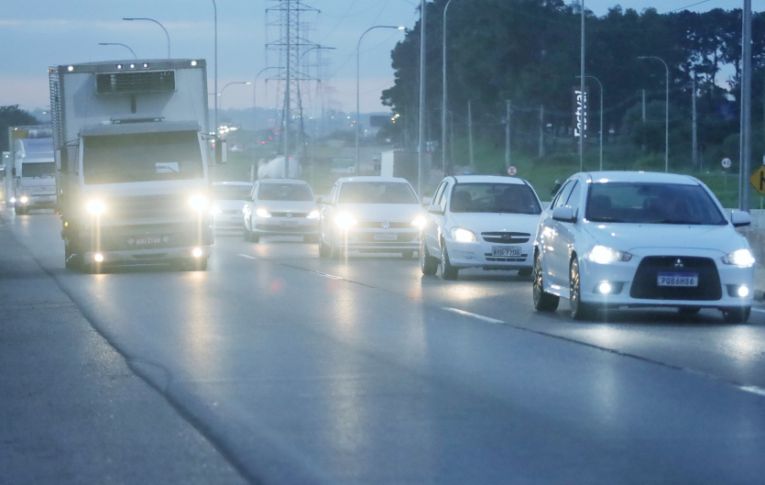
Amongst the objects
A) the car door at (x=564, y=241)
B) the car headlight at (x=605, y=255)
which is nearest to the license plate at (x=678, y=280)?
the car headlight at (x=605, y=255)

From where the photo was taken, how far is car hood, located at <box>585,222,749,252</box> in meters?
16.6

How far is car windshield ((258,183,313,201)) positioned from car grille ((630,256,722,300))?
82.2 ft

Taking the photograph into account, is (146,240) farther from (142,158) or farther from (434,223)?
(434,223)

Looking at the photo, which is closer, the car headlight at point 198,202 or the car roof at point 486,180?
the car roof at point 486,180

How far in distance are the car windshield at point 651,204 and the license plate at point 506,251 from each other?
Answer: 6.68 m

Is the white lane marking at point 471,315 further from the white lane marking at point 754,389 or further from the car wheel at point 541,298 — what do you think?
the white lane marking at point 754,389

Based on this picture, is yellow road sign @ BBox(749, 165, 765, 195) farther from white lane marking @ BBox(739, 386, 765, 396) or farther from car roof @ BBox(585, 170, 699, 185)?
white lane marking @ BBox(739, 386, 765, 396)

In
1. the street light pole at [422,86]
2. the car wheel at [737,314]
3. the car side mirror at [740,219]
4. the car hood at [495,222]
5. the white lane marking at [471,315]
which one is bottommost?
the white lane marking at [471,315]

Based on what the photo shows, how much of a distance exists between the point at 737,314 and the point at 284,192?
25653 mm

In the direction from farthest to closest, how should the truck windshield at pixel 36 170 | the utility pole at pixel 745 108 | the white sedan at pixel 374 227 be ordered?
the truck windshield at pixel 36 170 → the white sedan at pixel 374 227 → the utility pole at pixel 745 108

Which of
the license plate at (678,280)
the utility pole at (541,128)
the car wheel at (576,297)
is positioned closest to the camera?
the license plate at (678,280)

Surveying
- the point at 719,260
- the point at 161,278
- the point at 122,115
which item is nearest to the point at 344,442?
the point at 719,260

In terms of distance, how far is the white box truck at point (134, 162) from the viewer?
85.7ft

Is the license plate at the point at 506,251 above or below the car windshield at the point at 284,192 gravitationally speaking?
below
